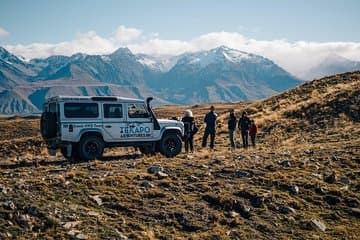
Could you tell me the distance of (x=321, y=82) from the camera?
180ft

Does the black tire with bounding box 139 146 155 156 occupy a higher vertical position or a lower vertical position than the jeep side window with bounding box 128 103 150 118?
lower

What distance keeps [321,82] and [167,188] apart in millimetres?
45186

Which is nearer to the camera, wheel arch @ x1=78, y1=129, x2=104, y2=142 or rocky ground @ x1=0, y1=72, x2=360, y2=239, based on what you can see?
rocky ground @ x1=0, y1=72, x2=360, y2=239

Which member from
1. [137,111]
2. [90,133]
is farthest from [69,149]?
[137,111]

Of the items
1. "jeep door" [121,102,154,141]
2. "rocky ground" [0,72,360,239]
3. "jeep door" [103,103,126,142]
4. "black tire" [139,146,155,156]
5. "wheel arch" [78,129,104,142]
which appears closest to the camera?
"rocky ground" [0,72,360,239]

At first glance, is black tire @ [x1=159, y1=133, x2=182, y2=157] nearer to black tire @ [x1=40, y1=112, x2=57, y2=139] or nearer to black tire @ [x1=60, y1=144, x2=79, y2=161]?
black tire @ [x1=60, y1=144, x2=79, y2=161]

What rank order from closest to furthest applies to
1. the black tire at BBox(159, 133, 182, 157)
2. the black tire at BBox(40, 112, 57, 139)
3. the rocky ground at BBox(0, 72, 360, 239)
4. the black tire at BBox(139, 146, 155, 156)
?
1. the rocky ground at BBox(0, 72, 360, 239)
2. the black tire at BBox(40, 112, 57, 139)
3. the black tire at BBox(159, 133, 182, 157)
4. the black tire at BBox(139, 146, 155, 156)

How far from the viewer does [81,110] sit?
18.1 meters

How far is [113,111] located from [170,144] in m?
3.19

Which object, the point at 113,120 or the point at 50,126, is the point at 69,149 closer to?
the point at 50,126

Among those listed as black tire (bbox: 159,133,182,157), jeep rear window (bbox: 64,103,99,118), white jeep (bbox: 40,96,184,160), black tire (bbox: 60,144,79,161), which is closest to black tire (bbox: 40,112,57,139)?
white jeep (bbox: 40,96,184,160)

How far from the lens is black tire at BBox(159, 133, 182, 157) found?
2030 centimetres

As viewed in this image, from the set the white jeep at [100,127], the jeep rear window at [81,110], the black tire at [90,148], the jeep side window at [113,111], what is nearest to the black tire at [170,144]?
the white jeep at [100,127]

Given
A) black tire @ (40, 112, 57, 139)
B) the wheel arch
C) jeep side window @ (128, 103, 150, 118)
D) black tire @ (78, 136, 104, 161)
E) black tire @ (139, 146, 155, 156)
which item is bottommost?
black tire @ (139, 146, 155, 156)
